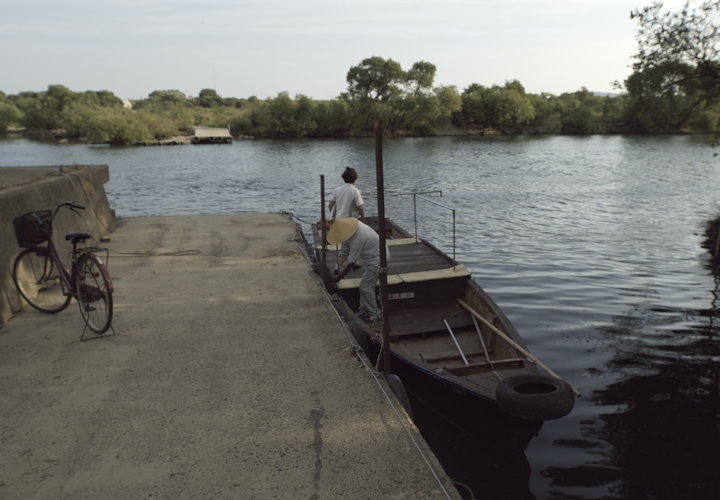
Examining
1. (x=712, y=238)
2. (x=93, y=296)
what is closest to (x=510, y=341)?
(x=93, y=296)

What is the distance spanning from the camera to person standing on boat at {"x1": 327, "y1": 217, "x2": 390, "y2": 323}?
7.70 m

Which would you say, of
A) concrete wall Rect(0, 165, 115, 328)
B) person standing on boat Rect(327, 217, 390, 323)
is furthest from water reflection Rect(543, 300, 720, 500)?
concrete wall Rect(0, 165, 115, 328)

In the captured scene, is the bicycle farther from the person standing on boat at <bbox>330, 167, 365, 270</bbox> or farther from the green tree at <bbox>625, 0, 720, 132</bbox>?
the green tree at <bbox>625, 0, 720, 132</bbox>

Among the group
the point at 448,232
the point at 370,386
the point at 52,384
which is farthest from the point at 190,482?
the point at 448,232

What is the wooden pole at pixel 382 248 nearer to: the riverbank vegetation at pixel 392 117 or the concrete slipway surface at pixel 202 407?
the concrete slipway surface at pixel 202 407

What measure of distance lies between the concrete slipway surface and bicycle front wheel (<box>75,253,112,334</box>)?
234 millimetres

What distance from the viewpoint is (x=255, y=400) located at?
4969mm

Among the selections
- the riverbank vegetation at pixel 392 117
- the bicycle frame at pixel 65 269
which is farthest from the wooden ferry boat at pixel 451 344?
the riverbank vegetation at pixel 392 117

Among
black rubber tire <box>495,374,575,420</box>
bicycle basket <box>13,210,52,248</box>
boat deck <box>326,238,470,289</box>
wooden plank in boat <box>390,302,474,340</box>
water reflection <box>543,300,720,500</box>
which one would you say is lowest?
water reflection <box>543,300,720,500</box>

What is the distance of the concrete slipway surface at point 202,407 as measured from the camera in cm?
383

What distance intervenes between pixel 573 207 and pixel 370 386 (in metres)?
24.5

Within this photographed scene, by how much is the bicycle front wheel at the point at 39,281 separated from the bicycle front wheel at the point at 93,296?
0.49 m

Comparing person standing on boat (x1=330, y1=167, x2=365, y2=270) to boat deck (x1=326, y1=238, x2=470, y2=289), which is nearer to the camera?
boat deck (x1=326, y1=238, x2=470, y2=289)

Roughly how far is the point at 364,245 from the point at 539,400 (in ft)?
12.2
